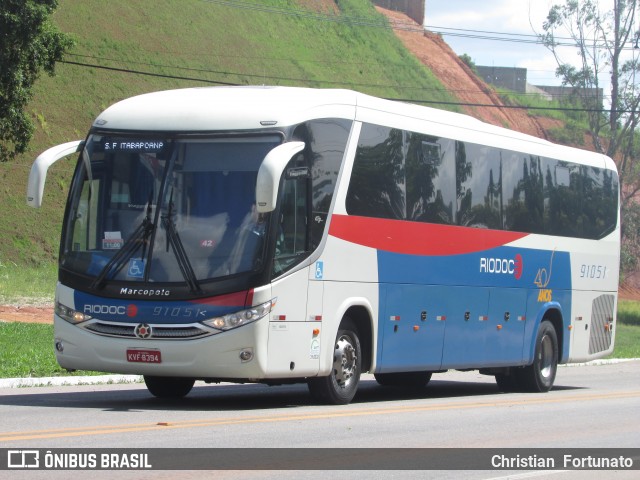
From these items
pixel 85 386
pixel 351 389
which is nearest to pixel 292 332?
pixel 351 389

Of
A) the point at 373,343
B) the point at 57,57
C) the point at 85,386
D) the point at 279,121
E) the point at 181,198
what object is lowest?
the point at 85,386

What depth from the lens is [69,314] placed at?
1315 centimetres

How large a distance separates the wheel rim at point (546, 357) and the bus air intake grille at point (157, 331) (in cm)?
851

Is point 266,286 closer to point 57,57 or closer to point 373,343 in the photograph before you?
point 373,343

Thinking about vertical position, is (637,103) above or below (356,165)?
above

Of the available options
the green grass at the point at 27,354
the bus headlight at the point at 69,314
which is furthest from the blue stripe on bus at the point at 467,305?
the green grass at the point at 27,354

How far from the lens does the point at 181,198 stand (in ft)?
42.4

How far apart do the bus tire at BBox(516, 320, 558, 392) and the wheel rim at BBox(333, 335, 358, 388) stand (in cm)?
568

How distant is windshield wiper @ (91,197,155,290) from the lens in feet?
42.3

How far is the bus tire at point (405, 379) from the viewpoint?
1856cm

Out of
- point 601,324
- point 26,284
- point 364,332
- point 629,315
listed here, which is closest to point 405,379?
point 364,332

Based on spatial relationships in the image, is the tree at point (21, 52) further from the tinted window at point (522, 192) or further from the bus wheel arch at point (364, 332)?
the bus wheel arch at point (364, 332)

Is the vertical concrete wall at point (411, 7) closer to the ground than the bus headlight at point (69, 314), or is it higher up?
higher up

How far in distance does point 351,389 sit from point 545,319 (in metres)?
6.36
